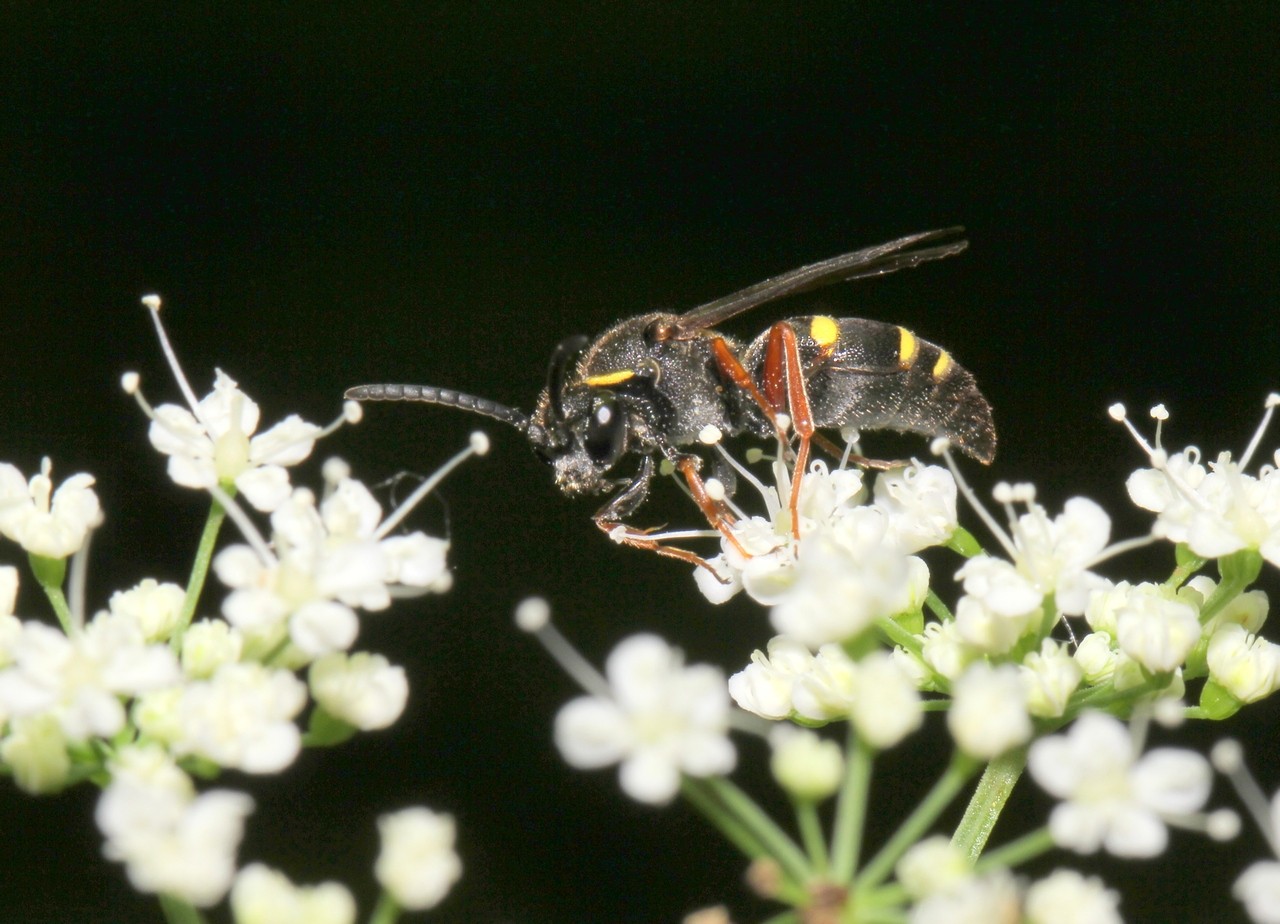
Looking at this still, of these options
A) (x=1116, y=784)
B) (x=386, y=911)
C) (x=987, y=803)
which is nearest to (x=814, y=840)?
(x=1116, y=784)

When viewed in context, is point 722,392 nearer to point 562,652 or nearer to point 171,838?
point 562,652

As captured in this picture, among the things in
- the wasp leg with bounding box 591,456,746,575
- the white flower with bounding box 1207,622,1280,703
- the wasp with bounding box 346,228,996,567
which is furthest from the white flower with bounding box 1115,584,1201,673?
the wasp with bounding box 346,228,996,567

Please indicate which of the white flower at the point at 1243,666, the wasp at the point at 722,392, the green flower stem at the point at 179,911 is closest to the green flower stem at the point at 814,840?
the green flower stem at the point at 179,911

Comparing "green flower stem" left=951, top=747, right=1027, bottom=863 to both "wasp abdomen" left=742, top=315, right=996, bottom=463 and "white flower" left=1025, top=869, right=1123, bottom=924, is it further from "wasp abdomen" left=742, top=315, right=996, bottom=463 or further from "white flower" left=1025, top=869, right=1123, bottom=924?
"wasp abdomen" left=742, top=315, right=996, bottom=463

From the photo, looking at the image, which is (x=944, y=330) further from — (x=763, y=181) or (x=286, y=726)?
(x=286, y=726)

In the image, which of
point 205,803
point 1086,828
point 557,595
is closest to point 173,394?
point 557,595

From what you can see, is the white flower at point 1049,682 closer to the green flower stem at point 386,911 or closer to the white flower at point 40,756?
the green flower stem at point 386,911
